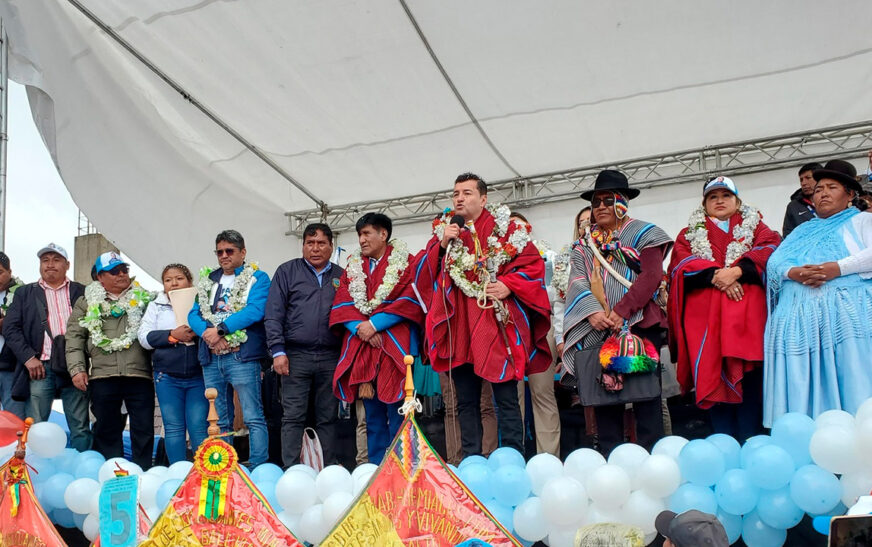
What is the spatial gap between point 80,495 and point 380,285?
2.04 m

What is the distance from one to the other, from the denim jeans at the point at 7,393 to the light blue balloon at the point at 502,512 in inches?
154

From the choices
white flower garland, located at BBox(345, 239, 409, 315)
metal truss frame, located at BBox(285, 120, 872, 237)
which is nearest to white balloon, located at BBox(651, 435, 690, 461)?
white flower garland, located at BBox(345, 239, 409, 315)

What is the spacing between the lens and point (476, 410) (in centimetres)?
427

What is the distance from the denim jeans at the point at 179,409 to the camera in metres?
5.05

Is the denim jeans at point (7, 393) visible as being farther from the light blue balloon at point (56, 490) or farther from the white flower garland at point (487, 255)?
the white flower garland at point (487, 255)

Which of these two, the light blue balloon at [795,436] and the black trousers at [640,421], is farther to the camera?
the black trousers at [640,421]

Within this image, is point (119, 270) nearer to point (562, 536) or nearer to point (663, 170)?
point (562, 536)

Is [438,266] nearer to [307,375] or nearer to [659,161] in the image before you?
[307,375]

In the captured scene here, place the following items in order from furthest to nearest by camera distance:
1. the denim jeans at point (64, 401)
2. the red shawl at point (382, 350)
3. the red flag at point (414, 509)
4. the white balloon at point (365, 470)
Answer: the denim jeans at point (64, 401) < the red shawl at point (382, 350) < the white balloon at point (365, 470) < the red flag at point (414, 509)

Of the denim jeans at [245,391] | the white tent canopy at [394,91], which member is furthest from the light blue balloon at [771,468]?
the white tent canopy at [394,91]

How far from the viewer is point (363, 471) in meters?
3.71

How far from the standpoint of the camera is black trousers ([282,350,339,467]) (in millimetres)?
4711

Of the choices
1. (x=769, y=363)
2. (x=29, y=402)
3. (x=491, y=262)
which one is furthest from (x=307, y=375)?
(x=769, y=363)

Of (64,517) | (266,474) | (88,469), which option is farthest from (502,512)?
(64,517)
